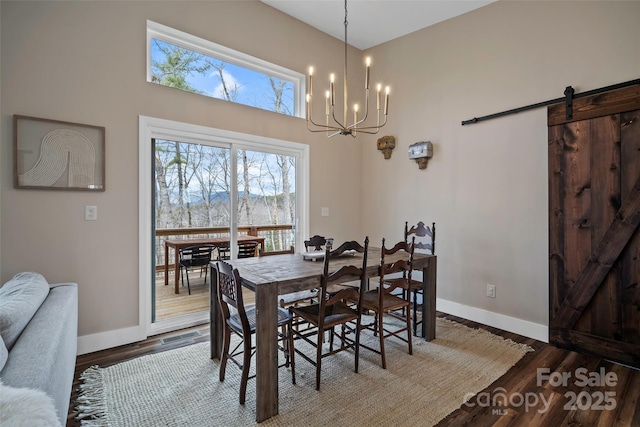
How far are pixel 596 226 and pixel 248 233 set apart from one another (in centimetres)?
325

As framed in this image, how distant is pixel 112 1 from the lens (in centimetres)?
256

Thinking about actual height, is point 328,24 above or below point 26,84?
above

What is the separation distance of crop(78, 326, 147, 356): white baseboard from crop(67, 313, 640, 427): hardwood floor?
58 mm

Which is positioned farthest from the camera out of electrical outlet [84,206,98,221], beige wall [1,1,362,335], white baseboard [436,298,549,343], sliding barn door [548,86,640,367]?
white baseboard [436,298,549,343]

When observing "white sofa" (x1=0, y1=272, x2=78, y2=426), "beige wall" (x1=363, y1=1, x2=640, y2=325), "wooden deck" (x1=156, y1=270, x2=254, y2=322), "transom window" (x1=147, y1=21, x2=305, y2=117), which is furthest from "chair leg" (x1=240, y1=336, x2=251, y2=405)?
"beige wall" (x1=363, y1=1, x2=640, y2=325)

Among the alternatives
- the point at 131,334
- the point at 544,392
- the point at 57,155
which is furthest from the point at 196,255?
the point at 544,392

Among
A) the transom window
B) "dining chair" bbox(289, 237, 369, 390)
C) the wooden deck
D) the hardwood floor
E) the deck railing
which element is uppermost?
the transom window

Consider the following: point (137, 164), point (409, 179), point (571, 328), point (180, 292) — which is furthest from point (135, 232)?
point (571, 328)

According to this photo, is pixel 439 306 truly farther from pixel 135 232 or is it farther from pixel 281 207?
pixel 135 232

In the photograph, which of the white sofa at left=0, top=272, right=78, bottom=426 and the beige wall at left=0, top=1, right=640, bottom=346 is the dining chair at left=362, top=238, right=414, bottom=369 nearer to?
the beige wall at left=0, top=1, right=640, bottom=346

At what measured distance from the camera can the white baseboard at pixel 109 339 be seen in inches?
98.8

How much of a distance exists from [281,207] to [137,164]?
1618 millimetres

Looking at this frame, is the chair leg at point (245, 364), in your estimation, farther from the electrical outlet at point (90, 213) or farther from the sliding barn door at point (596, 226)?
the sliding barn door at point (596, 226)

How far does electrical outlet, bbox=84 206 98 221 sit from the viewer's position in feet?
8.18
